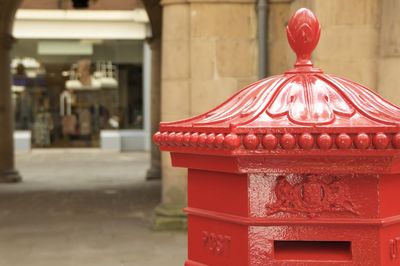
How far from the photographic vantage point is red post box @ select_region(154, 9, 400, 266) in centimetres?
201

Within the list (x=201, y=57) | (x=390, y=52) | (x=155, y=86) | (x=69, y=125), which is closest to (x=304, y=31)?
(x=390, y=52)

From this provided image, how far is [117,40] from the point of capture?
24.7m

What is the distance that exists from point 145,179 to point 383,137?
43.1ft

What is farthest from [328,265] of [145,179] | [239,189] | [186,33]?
[145,179]

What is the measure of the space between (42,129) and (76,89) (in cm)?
214

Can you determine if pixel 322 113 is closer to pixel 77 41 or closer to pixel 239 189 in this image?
pixel 239 189

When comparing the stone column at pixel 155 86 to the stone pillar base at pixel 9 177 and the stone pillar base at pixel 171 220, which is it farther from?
the stone pillar base at pixel 171 220

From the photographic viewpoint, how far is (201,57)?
819 centimetres

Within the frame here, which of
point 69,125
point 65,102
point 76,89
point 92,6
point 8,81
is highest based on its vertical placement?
point 92,6

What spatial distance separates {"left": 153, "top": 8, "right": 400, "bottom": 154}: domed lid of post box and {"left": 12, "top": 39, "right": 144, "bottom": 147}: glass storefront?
2293 cm

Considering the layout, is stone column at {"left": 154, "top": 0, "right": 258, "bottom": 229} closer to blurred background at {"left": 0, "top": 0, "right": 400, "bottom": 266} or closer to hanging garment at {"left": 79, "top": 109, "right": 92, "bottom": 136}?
blurred background at {"left": 0, "top": 0, "right": 400, "bottom": 266}

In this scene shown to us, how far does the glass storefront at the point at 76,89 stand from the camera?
25.3m

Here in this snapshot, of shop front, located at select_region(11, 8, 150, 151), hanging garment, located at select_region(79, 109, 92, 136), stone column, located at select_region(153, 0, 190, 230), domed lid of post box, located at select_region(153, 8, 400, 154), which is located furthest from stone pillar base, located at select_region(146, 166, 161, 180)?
domed lid of post box, located at select_region(153, 8, 400, 154)

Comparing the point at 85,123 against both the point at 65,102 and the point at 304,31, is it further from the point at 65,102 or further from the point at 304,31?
the point at 304,31
